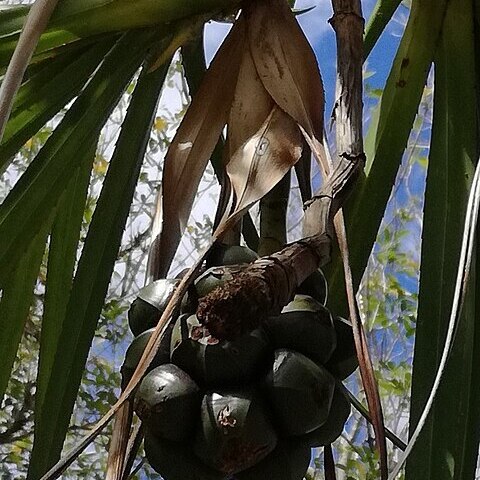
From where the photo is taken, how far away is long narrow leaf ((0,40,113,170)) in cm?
54

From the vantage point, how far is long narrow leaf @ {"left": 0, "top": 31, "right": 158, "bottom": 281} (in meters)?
0.53

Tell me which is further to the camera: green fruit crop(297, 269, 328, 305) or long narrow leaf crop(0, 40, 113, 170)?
long narrow leaf crop(0, 40, 113, 170)

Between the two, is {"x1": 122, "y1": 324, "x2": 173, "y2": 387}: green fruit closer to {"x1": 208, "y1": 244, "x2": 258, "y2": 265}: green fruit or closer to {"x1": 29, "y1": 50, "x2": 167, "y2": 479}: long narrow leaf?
{"x1": 208, "y1": 244, "x2": 258, "y2": 265}: green fruit

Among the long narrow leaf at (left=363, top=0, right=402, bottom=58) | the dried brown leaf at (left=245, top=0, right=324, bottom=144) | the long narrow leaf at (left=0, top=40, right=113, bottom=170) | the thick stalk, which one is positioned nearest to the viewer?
the thick stalk

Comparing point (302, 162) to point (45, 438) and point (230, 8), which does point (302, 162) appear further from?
point (45, 438)

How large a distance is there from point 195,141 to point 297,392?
0.20 metres

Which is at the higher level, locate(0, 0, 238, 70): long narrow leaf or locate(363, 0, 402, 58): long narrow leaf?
locate(363, 0, 402, 58): long narrow leaf

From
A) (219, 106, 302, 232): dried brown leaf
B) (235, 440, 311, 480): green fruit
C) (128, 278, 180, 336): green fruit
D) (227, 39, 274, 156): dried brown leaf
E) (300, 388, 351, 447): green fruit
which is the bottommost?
(235, 440, 311, 480): green fruit

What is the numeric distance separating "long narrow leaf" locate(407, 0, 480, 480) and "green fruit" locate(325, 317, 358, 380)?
92 mm

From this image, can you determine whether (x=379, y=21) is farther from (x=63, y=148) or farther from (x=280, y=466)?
(x=280, y=466)

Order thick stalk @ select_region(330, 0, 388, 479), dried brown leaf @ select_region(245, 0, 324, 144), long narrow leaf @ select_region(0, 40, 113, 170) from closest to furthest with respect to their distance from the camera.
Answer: thick stalk @ select_region(330, 0, 388, 479) < dried brown leaf @ select_region(245, 0, 324, 144) < long narrow leaf @ select_region(0, 40, 113, 170)

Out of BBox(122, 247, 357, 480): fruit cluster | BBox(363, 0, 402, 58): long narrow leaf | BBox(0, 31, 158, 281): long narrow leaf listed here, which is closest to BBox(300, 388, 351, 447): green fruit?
BBox(122, 247, 357, 480): fruit cluster

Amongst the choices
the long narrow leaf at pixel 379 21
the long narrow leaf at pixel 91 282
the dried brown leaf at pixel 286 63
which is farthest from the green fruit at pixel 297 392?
the long narrow leaf at pixel 379 21

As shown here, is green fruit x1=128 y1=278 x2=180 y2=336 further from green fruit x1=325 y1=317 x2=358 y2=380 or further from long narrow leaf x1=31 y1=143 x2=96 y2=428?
long narrow leaf x1=31 y1=143 x2=96 y2=428
